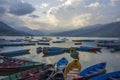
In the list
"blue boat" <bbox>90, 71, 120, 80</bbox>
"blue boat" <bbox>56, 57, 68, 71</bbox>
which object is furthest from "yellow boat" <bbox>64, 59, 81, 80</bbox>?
"blue boat" <bbox>90, 71, 120, 80</bbox>

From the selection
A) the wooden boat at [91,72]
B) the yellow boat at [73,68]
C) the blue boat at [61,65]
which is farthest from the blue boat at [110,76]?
the blue boat at [61,65]

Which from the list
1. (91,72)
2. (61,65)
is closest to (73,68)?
(61,65)

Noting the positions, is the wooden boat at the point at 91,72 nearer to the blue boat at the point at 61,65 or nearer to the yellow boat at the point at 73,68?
the yellow boat at the point at 73,68

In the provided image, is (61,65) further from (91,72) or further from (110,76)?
(110,76)

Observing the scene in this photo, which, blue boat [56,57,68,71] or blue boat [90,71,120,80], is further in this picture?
blue boat [56,57,68,71]

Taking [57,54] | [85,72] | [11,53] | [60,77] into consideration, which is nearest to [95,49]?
[57,54]

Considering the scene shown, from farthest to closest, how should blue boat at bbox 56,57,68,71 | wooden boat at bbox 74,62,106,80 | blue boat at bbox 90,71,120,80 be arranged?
1. blue boat at bbox 56,57,68,71
2. wooden boat at bbox 74,62,106,80
3. blue boat at bbox 90,71,120,80

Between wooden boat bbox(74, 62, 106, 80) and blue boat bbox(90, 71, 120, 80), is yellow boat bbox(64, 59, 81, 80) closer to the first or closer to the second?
wooden boat bbox(74, 62, 106, 80)

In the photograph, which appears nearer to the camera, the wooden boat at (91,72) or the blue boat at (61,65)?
Answer: the wooden boat at (91,72)

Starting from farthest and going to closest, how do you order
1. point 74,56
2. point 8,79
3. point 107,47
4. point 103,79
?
point 107,47 → point 74,56 → point 103,79 → point 8,79

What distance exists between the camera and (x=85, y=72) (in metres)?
32.0

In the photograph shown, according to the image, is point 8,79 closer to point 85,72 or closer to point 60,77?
point 60,77

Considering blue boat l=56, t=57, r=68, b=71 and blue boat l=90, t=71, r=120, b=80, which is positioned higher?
blue boat l=56, t=57, r=68, b=71

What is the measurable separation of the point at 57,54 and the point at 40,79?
43.0 meters
